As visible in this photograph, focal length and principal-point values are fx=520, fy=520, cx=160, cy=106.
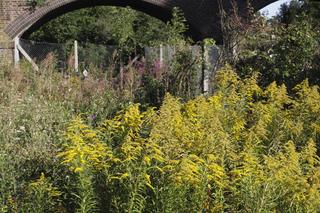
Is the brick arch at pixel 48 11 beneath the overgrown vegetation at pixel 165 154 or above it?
above

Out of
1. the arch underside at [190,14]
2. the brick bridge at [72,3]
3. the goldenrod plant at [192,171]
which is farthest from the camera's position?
the arch underside at [190,14]

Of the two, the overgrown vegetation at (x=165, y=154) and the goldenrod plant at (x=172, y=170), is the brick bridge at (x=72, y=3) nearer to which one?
the overgrown vegetation at (x=165, y=154)

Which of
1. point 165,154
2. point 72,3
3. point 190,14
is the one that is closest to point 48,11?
point 72,3

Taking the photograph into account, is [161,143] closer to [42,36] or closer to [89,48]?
[89,48]

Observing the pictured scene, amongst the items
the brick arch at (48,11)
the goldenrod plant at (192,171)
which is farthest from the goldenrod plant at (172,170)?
the brick arch at (48,11)

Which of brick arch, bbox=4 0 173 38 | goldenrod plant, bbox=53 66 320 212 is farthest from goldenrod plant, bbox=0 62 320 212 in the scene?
brick arch, bbox=4 0 173 38

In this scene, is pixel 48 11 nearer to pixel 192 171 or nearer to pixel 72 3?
pixel 72 3

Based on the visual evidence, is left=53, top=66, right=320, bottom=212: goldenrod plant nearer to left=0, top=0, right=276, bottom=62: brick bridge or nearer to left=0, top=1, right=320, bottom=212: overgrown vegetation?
left=0, top=1, right=320, bottom=212: overgrown vegetation

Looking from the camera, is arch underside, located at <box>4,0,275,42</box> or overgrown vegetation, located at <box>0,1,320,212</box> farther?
A: arch underside, located at <box>4,0,275,42</box>

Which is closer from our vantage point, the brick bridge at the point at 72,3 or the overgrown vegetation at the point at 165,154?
the overgrown vegetation at the point at 165,154

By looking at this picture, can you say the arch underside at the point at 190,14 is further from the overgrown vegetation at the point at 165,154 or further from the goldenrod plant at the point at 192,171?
the goldenrod plant at the point at 192,171

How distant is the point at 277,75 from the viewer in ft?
30.2

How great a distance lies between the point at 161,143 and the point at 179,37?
626 cm

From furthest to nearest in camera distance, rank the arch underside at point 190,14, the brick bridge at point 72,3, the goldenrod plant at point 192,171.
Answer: the arch underside at point 190,14 → the brick bridge at point 72,3 → the goldenrod plant at point 192,171
